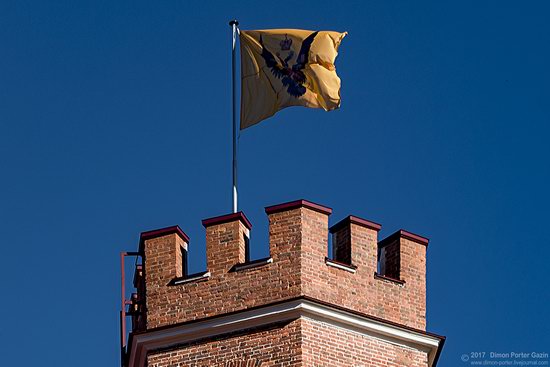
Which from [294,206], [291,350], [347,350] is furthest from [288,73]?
[291,350]

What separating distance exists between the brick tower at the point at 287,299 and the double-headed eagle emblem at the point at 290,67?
137 inches

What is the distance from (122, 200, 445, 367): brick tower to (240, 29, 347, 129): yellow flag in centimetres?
331

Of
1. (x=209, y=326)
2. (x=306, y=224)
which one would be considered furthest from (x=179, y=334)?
(x=306, y=224)

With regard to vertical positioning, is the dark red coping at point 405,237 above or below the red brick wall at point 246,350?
above

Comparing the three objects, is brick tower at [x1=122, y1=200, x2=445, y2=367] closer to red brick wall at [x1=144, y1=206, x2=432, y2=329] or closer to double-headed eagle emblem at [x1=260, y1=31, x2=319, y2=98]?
red brick wall at [x1=144, y1=206, x2=432, y2=329]

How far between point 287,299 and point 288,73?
5719mm

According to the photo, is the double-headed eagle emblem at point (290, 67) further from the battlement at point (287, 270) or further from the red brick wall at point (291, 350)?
the red brick wall at point (291, 350)

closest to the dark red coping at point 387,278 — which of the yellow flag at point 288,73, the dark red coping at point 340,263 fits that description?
the dark red coping at point 340,263

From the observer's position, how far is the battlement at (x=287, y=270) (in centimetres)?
3512

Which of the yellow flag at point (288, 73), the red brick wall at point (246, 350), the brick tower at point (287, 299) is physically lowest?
A: the red brick wall at point (246, 350)

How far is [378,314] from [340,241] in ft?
5.30

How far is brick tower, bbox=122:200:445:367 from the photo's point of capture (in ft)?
113

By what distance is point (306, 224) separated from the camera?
1403 inches

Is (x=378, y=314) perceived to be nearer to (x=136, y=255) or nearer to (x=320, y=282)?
(x=320, y=282)
